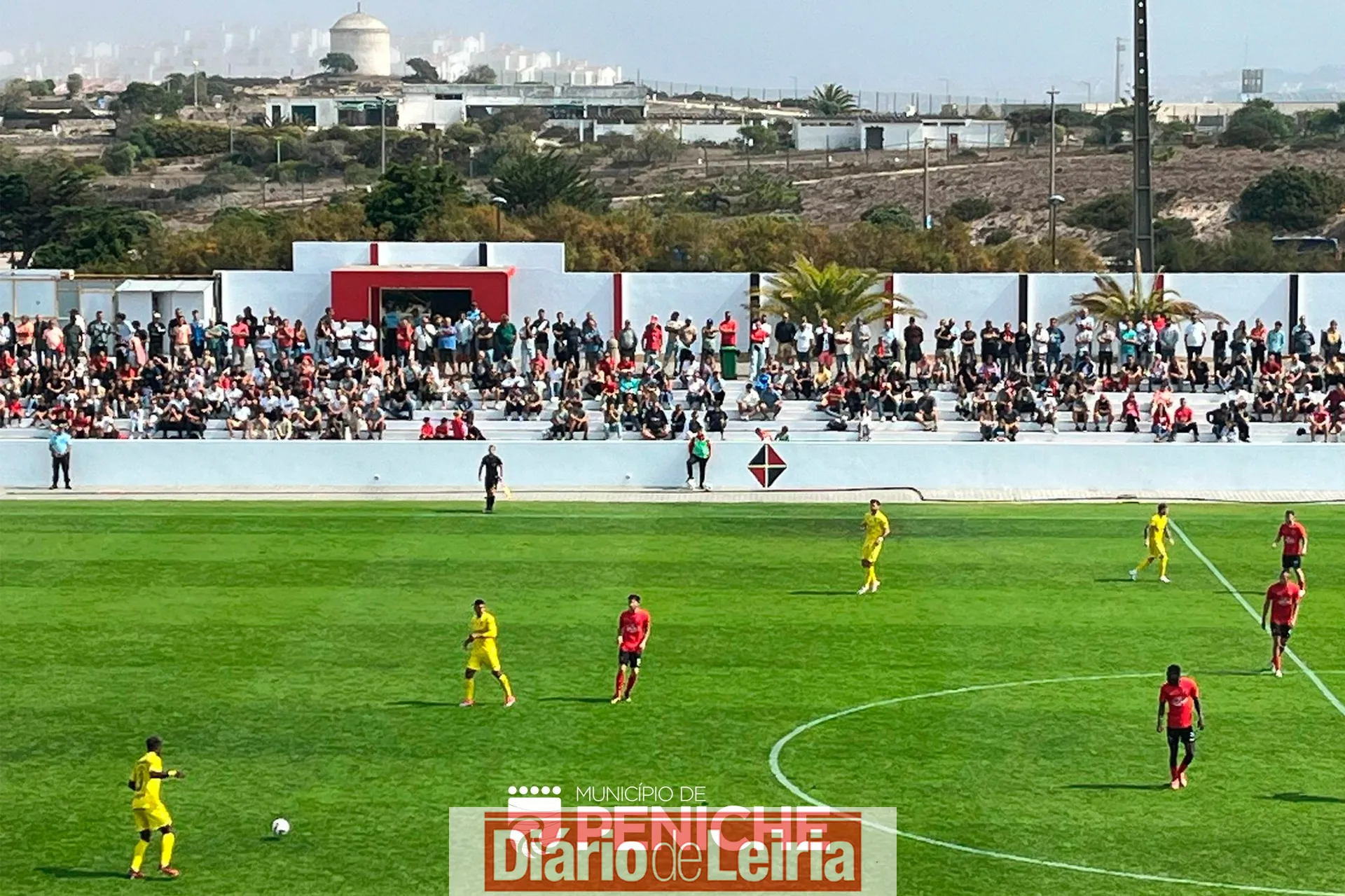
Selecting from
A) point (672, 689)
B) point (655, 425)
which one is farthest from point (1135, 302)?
point (672, 689)

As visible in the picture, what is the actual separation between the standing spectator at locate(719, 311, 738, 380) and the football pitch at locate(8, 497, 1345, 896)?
12.2 meters

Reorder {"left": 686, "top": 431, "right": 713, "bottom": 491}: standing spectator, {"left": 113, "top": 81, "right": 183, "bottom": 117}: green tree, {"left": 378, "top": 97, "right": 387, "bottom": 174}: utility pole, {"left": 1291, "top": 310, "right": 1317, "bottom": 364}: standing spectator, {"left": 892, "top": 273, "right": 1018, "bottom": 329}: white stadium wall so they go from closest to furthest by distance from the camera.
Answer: {"left": 686, "top": 431, "right": 713, "bottom": 491}: standing spectator, {"left": 1291, "top": 310, "right": 1317, "bottom": 364}: standing spectator, {"left": 892, "top": 273, "right": 1018, "bottom": 329}: white stadium wall, {"left": 378, "top": 97, "right": 387, "bottom": 174}: utility pole, {"left": 113, "top": 81, "right": 183, "bottom": 117}: green tree

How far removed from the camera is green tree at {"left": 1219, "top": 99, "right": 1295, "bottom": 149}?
11775 centimetres

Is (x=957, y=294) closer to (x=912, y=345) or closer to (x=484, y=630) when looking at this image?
(x=912, y=345)

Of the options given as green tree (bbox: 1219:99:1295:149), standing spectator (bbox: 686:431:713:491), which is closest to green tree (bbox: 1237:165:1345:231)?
green tree (bbox: 1219:99:1295:149)

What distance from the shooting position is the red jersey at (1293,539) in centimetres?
2884

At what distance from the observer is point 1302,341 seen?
160 feet

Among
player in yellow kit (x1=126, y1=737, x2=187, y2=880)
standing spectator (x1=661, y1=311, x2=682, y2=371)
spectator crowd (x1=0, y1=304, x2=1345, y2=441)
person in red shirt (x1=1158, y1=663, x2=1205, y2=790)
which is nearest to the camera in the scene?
player in yellow kit (x1=126, y1=737, x2=187, y2=880)

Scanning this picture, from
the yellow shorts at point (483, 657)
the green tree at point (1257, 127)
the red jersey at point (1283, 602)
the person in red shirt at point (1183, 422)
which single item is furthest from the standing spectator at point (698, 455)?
the green tree at point (1257, 127)

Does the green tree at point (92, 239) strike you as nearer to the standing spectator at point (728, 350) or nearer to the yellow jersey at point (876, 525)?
the standing spectator at point (728, 350)

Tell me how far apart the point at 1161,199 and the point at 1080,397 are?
61.9 m

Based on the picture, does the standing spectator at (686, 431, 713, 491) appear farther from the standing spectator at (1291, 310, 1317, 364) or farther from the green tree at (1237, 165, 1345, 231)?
the green tree at (1237, 165, 1345, 231)

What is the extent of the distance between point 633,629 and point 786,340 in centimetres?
2710

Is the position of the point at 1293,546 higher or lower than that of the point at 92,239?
lower
